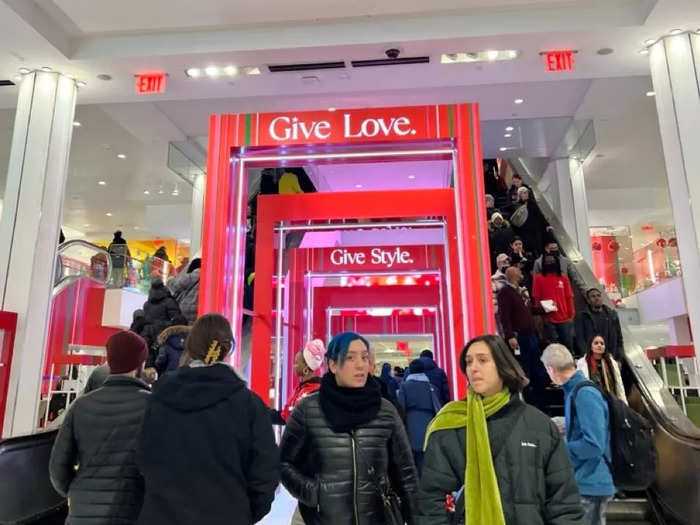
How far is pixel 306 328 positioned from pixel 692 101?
6.86 metres

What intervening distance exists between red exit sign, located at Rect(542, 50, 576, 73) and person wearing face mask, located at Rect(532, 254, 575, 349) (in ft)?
8.30

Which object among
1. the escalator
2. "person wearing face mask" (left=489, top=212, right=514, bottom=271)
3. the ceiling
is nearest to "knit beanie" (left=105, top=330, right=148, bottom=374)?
the escalator

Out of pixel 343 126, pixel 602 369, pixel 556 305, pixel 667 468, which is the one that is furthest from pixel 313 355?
pixel 556 305

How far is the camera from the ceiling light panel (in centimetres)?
587

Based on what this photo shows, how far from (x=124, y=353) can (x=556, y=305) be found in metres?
5.57

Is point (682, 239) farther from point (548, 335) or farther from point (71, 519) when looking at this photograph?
point (71, 519)

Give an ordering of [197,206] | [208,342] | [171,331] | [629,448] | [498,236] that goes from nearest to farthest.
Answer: [208,342]
[629,448]
[171,331]
[498,236]
[197,206]

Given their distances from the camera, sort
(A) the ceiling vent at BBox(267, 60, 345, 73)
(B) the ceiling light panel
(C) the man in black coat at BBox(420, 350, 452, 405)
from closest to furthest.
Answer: (C) the man in black coat at BBox(420, 350, 452, 405) < (B) the ceiling light panel < (A) the ceiling vent at BBox(267, 60, 345, 73)

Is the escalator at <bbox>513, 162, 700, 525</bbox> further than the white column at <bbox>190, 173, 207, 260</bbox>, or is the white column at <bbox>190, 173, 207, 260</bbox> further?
the white column at <bbox>190, 173, 207, 260</bbox>

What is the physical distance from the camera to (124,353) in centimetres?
231

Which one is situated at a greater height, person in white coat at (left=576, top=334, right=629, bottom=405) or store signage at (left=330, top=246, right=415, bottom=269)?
store signage at (left=330, top=246, right=415, bottom=269)

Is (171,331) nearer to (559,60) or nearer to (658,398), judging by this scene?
(658,398)

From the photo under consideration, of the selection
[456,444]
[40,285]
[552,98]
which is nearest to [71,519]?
[456,444]

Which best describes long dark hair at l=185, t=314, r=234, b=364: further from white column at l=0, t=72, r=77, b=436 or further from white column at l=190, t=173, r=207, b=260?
white column at l=190, t=173, r=207, b=260
